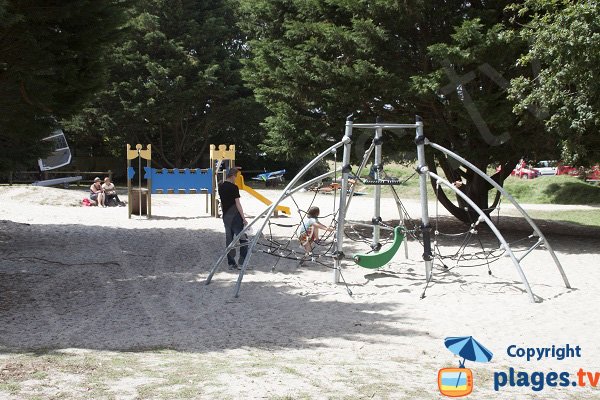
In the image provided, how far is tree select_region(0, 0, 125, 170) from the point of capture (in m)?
10.8

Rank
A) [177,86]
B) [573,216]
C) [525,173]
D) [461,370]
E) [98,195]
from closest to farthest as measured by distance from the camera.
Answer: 1. [461,370]
2. [98,195]
3. [573,216]
4. [177,86]
5. [525,173]

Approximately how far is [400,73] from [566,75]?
13.4 feet

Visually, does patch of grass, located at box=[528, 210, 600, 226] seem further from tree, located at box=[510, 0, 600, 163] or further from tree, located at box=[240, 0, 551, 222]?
tree, located at box=[510, 0, 600, 163]

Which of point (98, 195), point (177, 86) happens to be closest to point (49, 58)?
point (98, 195)

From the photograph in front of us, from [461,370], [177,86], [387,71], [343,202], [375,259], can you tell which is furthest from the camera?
[177,86]

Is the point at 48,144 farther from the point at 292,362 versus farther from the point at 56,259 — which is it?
the point at 292,362

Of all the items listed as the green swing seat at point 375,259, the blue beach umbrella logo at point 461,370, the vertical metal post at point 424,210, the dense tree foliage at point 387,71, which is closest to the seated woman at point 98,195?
the dense tree foliage at point 387,71

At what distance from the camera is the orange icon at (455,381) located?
→ 17.2 ft

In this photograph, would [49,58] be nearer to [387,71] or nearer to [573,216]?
[387,71]

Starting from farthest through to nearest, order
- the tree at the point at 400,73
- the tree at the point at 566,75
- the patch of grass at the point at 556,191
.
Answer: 1. the patch of grass at the point at 556,191
2. the tree at the point at 400,73
3. the tree at the point at 566,75

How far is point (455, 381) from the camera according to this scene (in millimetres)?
5508

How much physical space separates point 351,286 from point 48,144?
9.45 m

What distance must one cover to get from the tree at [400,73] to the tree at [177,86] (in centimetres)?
1969

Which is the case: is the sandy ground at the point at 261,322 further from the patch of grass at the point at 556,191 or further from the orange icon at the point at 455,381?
the patch of grass at the point at 556,191
